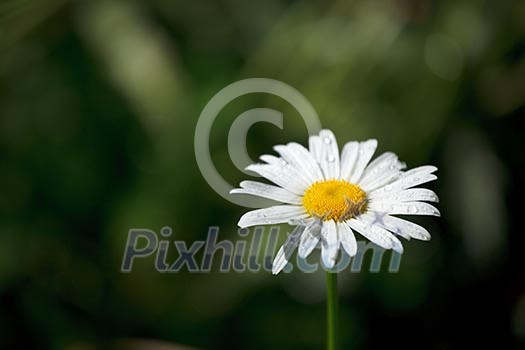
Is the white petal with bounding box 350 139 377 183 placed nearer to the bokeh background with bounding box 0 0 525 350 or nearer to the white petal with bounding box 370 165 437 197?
the white petal with bounding box 370 165 437 197

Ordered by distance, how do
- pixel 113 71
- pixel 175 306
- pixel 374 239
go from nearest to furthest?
pixel 374 239 → pixel 175 306 → pixel 113 71

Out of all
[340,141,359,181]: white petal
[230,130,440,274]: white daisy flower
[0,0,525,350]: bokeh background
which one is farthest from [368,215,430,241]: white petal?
[0,0,525,350]: bokeh background

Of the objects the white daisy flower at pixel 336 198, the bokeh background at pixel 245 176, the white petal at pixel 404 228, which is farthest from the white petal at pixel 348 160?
the bokeh background at pixel 245 176

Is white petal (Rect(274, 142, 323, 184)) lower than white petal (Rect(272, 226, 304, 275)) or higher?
higher

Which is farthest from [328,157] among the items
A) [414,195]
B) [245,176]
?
[245,176]

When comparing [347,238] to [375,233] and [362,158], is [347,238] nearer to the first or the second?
[375,233]

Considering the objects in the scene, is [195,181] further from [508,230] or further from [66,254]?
[508,230]

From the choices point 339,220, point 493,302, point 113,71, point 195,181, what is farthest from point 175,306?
point 339,220
